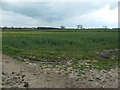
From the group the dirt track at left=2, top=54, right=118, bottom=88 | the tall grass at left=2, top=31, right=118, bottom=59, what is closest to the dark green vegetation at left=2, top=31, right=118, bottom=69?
the tall grass at left=2, top=31, right=118, bottom=59

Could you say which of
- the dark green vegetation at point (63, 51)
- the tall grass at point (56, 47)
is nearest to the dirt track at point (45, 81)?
the dark green vegetation at point (63, 51)

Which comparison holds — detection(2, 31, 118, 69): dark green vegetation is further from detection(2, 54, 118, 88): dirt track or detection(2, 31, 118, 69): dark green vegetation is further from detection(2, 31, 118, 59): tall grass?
detection(2, 54, 118, 88): dirt track

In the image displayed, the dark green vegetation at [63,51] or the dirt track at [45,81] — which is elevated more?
the dark green vegetation at [63,51]

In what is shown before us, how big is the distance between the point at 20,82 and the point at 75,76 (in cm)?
229

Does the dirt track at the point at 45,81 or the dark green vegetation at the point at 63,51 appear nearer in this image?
the dirt track at the point at 45,81

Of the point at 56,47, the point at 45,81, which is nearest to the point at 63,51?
the point at 56,47

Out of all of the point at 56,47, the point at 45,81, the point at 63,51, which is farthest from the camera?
the point at 56,47

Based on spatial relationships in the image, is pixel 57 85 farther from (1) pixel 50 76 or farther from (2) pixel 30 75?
(2) pixel 30 75

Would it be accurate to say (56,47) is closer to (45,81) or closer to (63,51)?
(63,51)

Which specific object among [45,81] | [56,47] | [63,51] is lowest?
[45,81]

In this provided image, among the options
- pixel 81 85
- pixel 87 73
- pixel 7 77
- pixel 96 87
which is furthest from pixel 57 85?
pixel 7 77

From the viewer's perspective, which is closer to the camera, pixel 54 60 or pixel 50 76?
pixel 50 76

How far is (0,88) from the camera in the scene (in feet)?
15.8

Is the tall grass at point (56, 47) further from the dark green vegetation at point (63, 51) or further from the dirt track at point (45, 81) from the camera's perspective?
the dirt track at point (45, 81)
